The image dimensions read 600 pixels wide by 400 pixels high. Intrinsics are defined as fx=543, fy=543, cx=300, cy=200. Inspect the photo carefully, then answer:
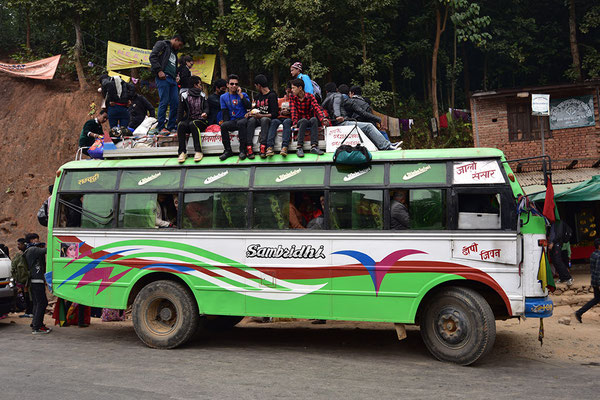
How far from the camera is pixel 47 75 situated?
2873 centimetres

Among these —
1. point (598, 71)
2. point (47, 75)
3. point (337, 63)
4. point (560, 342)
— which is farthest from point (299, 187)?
point (47, 75)

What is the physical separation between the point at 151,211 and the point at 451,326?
502 centimetres

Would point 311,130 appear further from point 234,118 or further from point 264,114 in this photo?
point 234,118

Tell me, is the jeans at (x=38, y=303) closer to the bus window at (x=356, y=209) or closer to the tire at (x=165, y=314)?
the tire at (x=165, y=314)

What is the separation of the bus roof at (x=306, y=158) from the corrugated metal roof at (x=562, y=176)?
10.7 m

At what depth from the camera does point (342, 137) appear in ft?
27.1

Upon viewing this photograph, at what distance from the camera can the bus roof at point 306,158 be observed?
7586 mm

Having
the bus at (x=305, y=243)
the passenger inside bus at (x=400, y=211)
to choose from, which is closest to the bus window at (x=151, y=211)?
the bus at (x=305, y=243)

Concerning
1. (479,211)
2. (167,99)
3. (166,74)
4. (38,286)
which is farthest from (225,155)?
(38,286)

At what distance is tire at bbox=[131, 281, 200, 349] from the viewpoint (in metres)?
8.62

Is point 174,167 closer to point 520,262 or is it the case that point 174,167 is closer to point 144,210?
point 144,210

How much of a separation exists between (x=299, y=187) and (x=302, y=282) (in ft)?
4.67

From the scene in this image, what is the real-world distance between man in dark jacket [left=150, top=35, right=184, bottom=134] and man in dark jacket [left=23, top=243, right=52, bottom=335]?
3.46 metres

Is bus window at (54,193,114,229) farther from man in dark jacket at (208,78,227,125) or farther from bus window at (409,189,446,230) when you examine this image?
bus window at (409,189,446,230)
